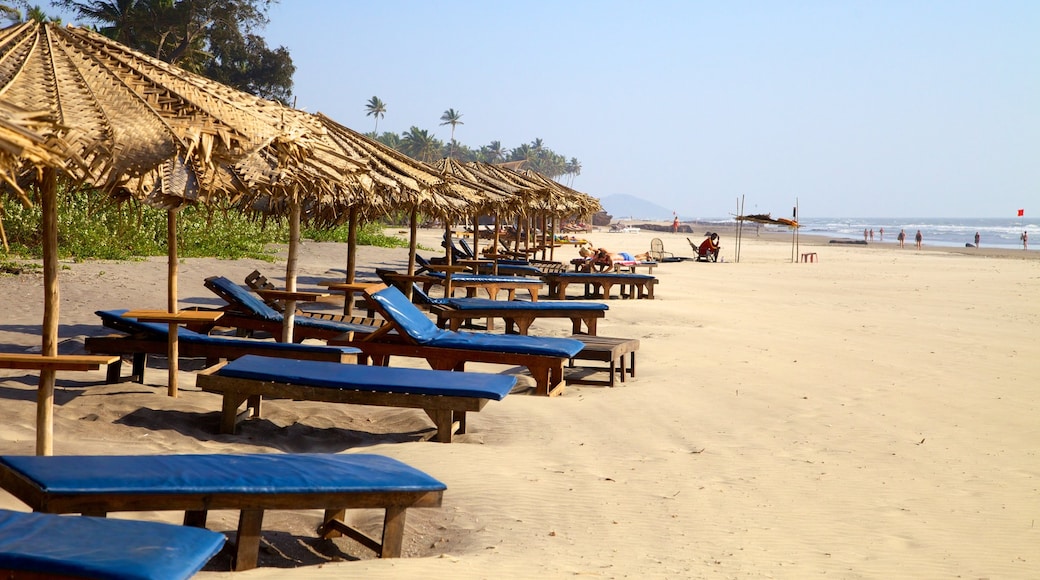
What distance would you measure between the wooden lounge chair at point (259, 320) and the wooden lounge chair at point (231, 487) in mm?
4482

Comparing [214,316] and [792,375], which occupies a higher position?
[214,316]

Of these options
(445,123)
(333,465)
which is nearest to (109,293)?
(333,465)

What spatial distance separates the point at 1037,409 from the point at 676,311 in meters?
7.09

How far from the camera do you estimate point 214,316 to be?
6625mm

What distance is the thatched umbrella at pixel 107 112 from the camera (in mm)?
4284

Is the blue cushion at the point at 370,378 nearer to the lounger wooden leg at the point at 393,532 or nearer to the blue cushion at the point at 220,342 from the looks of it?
the blue cushion at the point at 220,342

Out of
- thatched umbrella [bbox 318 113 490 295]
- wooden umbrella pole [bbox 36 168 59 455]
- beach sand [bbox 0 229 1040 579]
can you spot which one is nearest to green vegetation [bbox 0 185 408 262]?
thatched umbrella [bbox 318 113 490 295]

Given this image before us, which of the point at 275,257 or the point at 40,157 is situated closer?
the point at 40,157

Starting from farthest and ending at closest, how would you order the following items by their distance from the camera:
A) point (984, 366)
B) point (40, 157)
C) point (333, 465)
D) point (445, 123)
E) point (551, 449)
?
point (445, 123)
point (984, 366)
point (551, 449)
point (333, 465)
point (40, 157)

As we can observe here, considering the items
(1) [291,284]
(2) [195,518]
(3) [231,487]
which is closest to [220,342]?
(1) [291,284]

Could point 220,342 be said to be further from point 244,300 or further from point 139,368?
point 244,300

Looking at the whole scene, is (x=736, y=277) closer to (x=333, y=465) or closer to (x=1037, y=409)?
(x=1037, y=409)

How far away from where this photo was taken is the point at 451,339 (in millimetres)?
8133

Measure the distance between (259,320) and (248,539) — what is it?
17.9ft
